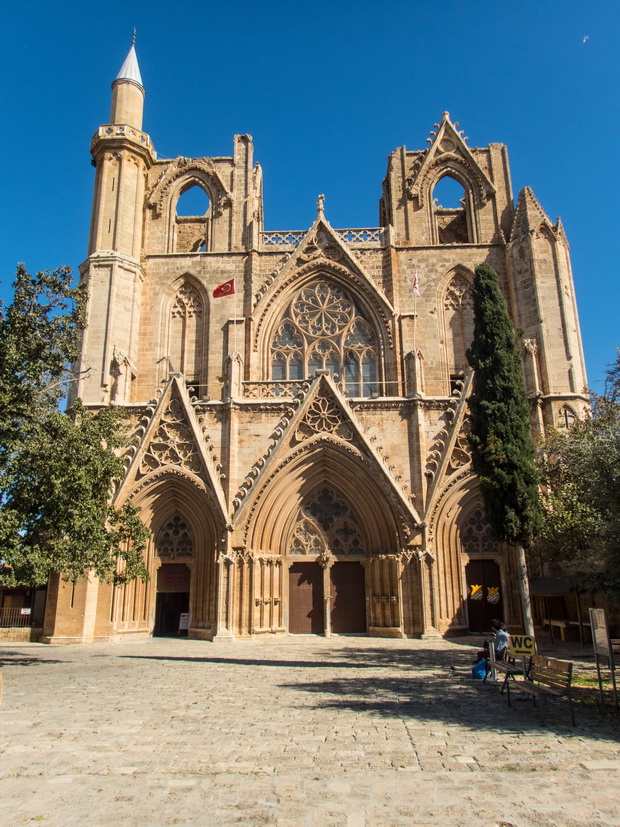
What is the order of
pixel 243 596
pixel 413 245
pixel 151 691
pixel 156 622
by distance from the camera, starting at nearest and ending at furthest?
1. pixel 151 691
2. pixel 243 596
3. pixel 156 622
4. pixel 413 245

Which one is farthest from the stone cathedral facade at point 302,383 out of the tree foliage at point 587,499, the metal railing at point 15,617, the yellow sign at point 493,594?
the tree foliage at point 587,499

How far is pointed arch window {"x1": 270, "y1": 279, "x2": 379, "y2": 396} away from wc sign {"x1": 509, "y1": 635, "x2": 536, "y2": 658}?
14157 mm

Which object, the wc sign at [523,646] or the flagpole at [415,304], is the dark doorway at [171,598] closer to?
the flagpole at [415,304]

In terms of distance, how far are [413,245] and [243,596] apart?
15.7 metres

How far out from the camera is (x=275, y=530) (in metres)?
22.1

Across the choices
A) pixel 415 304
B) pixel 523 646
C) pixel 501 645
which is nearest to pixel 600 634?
pixel 523 646

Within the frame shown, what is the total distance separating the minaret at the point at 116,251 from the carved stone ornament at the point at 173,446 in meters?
2.24

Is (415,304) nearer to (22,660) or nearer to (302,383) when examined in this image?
(302,383)

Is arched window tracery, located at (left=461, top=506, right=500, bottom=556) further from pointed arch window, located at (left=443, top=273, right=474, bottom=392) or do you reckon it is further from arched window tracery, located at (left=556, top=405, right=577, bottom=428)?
pointed arch window, located at (left=443, top=273, right=474, bottom=392)

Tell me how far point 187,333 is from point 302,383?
20.3ft

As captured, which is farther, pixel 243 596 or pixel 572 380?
pixel 572 380

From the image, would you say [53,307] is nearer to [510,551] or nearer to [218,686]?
[218,686]

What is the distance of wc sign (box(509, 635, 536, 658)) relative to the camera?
11.0 metres

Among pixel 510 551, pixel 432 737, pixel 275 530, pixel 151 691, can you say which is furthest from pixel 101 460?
pixel 510 551
